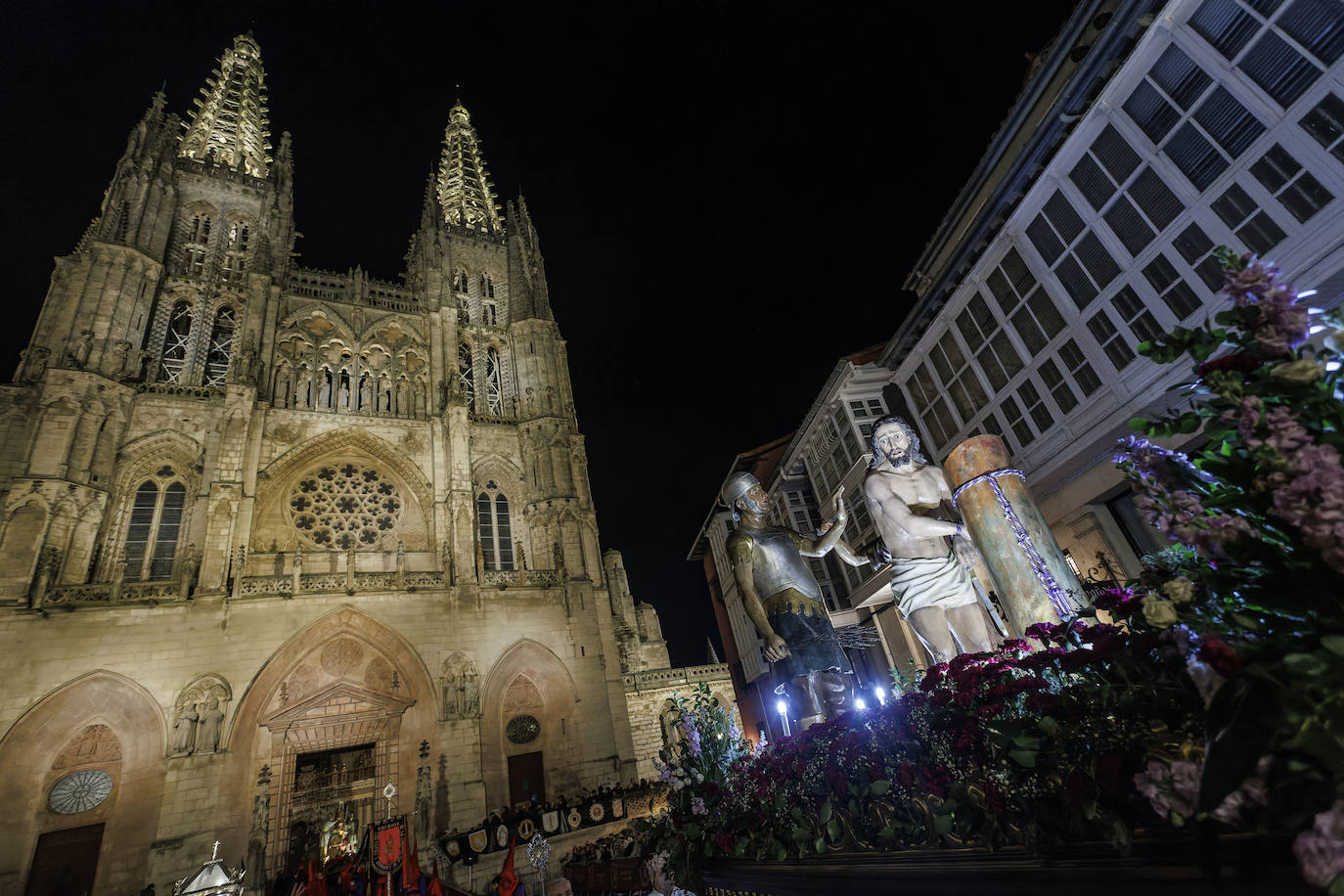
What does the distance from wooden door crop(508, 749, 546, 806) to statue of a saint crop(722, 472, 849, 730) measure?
632 inches

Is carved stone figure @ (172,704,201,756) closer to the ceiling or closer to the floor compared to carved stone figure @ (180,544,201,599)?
closer to the floor

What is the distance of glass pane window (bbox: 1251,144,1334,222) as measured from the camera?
7.98m

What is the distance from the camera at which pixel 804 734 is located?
379 centimetres

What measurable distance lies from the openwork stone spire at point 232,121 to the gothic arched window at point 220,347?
8.24 m

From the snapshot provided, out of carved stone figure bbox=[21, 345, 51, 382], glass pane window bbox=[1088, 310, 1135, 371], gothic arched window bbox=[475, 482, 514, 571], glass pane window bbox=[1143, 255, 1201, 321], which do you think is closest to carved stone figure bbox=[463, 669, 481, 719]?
gothic arched window bbox=[475, 482, 514, 571]

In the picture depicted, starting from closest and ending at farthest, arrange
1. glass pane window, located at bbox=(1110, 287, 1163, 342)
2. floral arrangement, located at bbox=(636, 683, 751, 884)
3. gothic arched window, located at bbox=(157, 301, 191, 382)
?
floral arrangement, located at bbox=(636, 683, 751, 884), glass pane window, located at bbox=(1110, 287, 1163, 342), gothic arched window, located at bbox=(157, 301, 191, 382)

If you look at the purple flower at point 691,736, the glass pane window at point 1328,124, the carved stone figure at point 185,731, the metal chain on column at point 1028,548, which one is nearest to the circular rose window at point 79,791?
the carved stone figure at point 185,731

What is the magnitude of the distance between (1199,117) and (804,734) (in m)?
11.5

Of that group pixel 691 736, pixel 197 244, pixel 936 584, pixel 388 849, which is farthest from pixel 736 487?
pixel 197 244

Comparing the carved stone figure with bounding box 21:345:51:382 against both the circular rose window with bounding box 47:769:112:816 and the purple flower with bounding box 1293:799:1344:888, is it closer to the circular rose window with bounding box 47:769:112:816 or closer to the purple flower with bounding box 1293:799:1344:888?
the circular rose window with bounding box 47:769:112:816

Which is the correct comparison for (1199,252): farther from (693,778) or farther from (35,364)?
(35,364)

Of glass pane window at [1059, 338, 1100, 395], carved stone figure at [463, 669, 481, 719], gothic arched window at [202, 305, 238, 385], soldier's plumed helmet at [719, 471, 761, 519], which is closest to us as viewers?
soldier's plumed helmet at [719, 471, 761, 519]

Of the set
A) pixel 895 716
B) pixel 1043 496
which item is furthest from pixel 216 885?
pixel 1043 496

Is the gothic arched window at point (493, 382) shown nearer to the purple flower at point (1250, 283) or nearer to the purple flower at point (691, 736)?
the purple flower at point (691, 736)
